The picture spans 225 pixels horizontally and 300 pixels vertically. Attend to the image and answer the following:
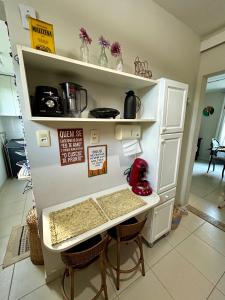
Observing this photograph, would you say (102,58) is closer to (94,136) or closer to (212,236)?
(94,136)

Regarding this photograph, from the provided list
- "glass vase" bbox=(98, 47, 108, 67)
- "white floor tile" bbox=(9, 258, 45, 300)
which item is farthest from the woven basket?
"glass vase" bbox=(98, 47, 108, 67)

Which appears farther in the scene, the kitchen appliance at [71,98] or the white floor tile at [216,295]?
the white floor tile at [216,295]

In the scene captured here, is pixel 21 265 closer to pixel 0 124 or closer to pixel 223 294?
pixel 223 294

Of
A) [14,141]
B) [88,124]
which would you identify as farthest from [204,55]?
[14,141]

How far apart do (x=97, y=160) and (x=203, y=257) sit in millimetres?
1660

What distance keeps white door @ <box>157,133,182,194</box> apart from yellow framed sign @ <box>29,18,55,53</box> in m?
1.13

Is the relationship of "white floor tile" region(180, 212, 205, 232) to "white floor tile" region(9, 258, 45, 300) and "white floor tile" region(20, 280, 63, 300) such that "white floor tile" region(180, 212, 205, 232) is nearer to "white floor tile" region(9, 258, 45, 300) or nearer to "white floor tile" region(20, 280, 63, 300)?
"white floor tile" region(20, 280, 63, 300)

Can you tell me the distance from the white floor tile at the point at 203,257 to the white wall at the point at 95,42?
1.19m

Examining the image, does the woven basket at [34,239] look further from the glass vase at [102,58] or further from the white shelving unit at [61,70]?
the glass vase at [102,58]

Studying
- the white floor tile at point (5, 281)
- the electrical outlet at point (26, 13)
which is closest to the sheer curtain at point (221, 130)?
the electrical outlet at point (26, 13)

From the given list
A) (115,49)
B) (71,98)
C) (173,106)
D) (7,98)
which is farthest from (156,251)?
(7,98)

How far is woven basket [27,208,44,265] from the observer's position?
1.33 metres

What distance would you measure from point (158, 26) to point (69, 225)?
204cm

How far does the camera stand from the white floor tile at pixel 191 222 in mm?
2004
